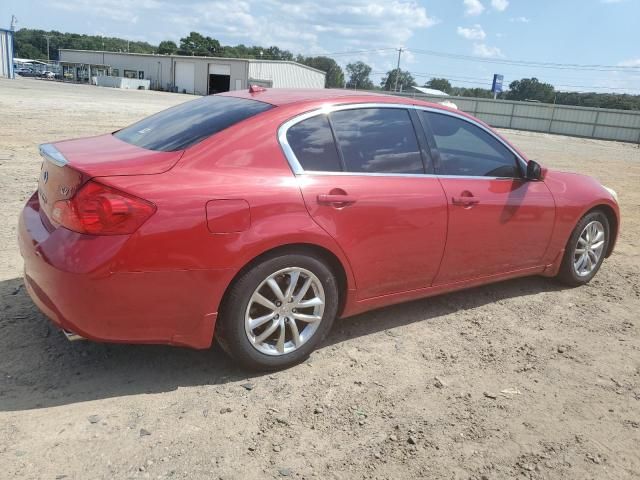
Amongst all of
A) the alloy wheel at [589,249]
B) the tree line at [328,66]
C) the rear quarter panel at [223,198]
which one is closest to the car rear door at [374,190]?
the rear quarter panel at [223,198]

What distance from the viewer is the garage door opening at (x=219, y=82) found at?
67562 millimetres

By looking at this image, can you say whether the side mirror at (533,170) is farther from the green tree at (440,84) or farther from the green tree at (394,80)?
the green tree at (440,84)

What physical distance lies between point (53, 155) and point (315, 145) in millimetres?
1516

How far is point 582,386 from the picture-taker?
3.44 meters

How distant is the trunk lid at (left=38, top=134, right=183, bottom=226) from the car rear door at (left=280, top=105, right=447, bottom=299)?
2.51 feet

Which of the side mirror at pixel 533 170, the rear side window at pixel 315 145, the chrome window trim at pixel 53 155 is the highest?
the rear side window at pixel 315 145

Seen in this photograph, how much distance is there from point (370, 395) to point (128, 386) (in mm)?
1364

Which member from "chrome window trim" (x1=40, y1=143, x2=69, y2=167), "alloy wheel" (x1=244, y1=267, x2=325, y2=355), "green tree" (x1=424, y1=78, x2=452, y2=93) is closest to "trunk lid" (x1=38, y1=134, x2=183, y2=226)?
"chrome window trim" (x1=40, y1=143, x2=69, y2=167)

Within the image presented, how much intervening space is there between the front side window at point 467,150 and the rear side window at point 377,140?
219 millimetres

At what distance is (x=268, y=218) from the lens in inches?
119

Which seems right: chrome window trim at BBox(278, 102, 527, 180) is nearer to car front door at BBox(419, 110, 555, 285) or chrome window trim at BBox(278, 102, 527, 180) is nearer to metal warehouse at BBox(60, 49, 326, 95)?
car front door at BBox(419, 110, 555, 285)

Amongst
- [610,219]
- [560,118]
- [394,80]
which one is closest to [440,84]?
[394,80]

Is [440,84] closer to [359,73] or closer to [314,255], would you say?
[359,73]

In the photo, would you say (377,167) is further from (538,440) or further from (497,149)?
(538,440)
